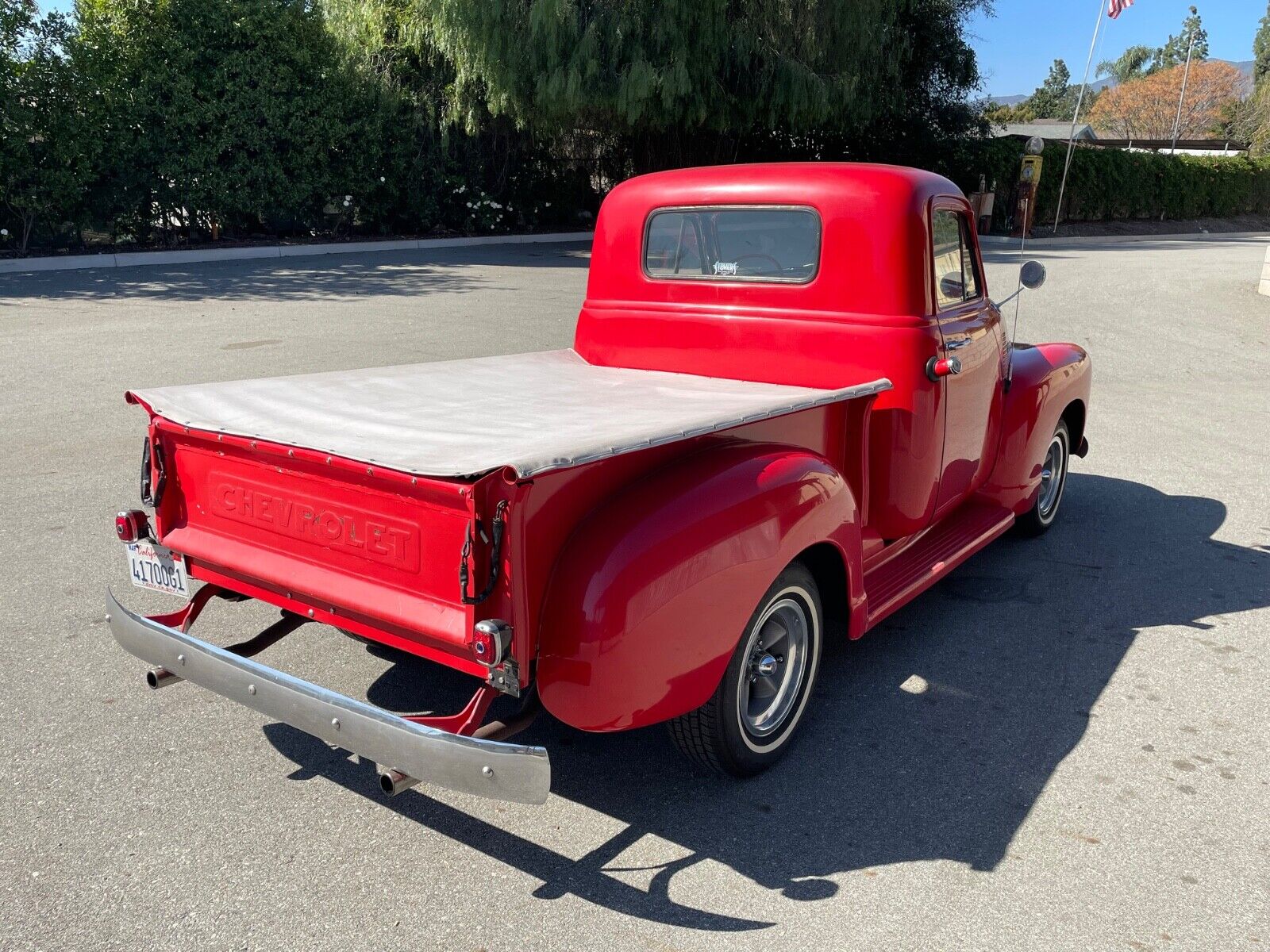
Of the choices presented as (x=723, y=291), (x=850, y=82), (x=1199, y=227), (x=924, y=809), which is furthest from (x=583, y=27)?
(x=1199, y=227)

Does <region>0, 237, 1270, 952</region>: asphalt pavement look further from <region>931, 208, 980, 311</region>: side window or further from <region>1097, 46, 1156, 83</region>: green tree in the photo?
<region>1097, 46, 1156, 83</region>: green tree

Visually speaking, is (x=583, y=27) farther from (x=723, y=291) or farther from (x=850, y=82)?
(x=723, y=291)

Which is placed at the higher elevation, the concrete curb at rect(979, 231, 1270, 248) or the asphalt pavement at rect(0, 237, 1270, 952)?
the concrete curb at rect(979, 231, 1270, 248)

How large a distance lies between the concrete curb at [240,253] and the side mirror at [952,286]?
1656 cm

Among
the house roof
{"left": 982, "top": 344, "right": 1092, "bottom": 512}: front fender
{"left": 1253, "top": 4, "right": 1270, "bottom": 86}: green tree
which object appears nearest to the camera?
{"left": 982, "top": 344, "right": 1092, "bottom": 512}: front fender

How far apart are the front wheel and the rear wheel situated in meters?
2.47

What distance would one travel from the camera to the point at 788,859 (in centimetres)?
284

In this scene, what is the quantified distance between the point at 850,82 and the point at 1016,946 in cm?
2132

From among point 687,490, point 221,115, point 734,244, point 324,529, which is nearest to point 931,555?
point 734,244

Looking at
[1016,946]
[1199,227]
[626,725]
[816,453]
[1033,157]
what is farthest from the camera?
[1199,227]

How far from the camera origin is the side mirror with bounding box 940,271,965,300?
13.5ft

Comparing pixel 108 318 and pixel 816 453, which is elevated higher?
pixel 816 453

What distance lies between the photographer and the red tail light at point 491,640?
97.7 inches

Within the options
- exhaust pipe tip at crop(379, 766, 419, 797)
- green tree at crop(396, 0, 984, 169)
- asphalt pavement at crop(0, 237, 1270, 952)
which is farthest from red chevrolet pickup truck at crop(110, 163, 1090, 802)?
green tree at crop(396, 0, 984, 169)
